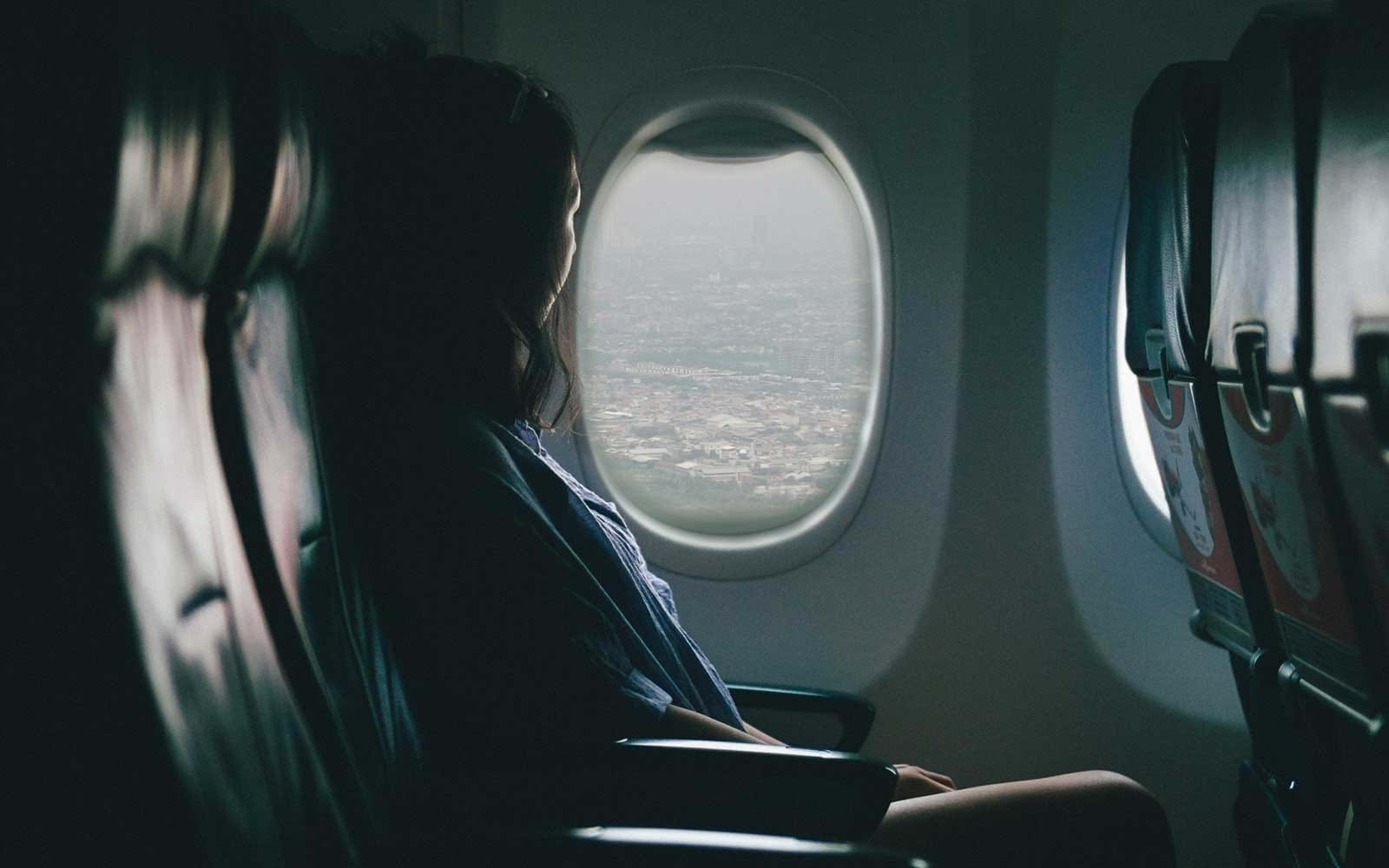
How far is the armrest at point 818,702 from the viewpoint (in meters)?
1.66

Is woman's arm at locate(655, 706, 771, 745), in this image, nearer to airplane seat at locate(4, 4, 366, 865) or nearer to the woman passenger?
the woman passenger

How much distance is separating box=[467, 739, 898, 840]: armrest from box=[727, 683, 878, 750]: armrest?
1.59 feet

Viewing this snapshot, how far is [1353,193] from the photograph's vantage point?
84cm

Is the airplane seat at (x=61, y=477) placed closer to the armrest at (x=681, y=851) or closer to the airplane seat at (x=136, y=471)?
the airplane seat at (x=136, y=471)

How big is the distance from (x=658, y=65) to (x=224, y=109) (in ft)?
4.34

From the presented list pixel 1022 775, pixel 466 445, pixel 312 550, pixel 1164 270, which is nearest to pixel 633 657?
pixel 466 445

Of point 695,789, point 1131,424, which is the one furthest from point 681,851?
point 1131,424

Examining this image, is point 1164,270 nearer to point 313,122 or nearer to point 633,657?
point 633,657

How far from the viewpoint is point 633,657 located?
1299mm

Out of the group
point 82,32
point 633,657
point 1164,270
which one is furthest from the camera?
point 1164,270

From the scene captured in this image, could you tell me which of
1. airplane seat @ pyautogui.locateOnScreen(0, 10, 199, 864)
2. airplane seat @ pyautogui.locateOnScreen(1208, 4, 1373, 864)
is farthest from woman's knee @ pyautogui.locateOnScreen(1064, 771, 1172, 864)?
airplane seat @ pyautogui.locateOnScreen(0, 10, 199, 864)

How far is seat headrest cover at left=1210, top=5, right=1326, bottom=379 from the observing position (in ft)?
3.19

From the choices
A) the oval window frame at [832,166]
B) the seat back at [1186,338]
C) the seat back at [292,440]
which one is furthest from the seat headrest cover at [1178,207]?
the seat back at [292,440]

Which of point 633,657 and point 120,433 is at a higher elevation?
point 120,433
